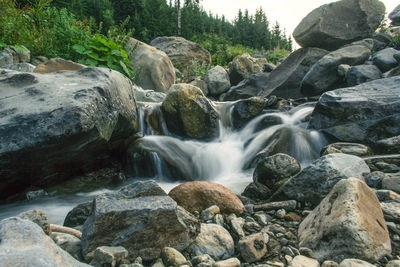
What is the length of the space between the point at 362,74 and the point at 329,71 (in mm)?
997

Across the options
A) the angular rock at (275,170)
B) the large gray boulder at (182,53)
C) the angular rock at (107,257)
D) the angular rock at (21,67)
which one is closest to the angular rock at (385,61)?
the angular rock at (275,170)

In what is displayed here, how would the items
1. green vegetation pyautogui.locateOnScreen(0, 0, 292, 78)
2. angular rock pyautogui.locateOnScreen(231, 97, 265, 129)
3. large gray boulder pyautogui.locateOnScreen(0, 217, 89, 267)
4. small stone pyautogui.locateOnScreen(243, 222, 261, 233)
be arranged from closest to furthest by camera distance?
large gray boulder pyautogui.locateOnScreen(0, 217, 89, 267), small stone pyautogui.locateOnScreen(243, 222, 261, 233), green vegetation pyautogui.locateOnScreen(0, 0, 292, 78), angular rock pyautogui.locateOnScreen(231, 97, 265, 129)

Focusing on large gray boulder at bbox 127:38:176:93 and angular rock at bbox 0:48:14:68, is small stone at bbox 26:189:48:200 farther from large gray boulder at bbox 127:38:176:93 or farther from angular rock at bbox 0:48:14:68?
large gray boulder at bbox 127:38:176:93

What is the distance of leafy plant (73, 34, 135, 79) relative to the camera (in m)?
5.81

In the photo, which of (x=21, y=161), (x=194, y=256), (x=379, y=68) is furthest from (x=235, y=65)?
(x=194, y=256)

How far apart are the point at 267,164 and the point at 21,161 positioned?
2.82 meters

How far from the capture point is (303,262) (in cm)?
169

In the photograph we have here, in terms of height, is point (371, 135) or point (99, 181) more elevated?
point (371, 135)

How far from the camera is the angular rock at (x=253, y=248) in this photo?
1796 mm

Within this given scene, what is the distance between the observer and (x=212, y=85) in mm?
12234

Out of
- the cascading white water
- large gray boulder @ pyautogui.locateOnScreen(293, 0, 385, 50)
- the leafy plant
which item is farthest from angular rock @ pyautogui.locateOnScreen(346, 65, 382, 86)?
the leafy plant

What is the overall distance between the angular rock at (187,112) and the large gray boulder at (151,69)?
175 inches

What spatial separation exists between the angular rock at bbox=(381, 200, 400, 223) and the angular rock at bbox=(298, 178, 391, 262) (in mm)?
255

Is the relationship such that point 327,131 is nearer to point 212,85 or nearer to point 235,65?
point 212,85
